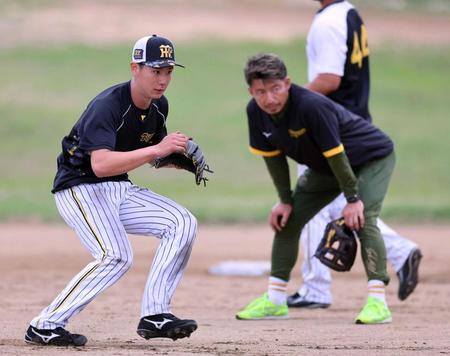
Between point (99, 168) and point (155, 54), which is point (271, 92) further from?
point (99, 168)

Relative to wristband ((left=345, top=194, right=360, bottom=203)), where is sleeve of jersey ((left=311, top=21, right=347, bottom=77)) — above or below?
above

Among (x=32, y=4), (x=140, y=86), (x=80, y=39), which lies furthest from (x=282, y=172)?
(x=32, y=4)

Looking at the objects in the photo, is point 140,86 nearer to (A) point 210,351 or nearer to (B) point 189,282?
(A) point 210,351

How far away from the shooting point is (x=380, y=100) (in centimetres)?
2292

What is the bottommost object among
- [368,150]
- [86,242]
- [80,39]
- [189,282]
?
[189,282]

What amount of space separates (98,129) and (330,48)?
239 centimetres

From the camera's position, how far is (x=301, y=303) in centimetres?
769

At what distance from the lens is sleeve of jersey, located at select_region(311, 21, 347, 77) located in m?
7.38

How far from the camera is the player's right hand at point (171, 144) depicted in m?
5.43

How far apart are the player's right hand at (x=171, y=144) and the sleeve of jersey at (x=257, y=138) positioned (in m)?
1.47

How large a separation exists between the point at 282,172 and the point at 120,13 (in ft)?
67.9

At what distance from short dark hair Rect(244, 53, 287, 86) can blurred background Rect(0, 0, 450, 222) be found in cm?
661

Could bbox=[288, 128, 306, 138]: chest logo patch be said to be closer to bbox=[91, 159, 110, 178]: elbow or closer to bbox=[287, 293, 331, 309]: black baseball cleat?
bbox=[287, 293, 331, 309]: black baseball cleat

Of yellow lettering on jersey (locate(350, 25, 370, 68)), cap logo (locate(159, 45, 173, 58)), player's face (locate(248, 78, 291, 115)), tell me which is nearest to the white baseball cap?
cap logo (locate(159, 45, 173, 58))
